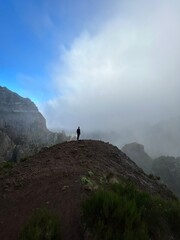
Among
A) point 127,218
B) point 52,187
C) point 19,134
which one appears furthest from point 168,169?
point 127,218

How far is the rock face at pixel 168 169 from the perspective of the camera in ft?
440

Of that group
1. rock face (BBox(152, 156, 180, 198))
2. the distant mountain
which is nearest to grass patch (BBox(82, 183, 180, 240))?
the distant mountain

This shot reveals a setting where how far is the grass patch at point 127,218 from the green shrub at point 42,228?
0.89 metres

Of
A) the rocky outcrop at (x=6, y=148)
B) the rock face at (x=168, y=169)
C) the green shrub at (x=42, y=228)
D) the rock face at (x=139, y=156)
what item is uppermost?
the rock face at (x=139, y=156)

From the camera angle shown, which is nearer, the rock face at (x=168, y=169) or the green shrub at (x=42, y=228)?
the green shrub at (x=42, y=228)

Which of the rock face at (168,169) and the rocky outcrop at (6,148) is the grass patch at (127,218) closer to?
the rocky outcrop at (6,148)

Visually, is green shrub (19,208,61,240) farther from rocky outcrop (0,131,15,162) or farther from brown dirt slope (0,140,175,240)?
rocky outcrop (0,131,15,162)

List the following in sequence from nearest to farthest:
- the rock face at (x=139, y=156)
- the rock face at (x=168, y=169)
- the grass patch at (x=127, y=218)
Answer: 1. the grass patch at (x=127, y=218)
2. the rock face at (x=168, y=169)
3. the rock face at (x=139, y=156)

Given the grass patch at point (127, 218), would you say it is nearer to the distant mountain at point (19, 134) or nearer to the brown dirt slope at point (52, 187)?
the brown dirt slope at point (52, 187)

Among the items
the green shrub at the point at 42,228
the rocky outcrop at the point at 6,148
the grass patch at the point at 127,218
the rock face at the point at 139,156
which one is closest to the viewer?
the green shrub at the point at 42,228

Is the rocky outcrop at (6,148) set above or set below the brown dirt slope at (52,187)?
above

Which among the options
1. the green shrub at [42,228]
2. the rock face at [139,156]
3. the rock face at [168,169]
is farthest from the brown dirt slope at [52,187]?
the rock face at [139,156]

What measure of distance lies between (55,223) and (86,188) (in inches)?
115

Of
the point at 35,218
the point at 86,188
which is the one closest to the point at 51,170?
the point at 86,188
